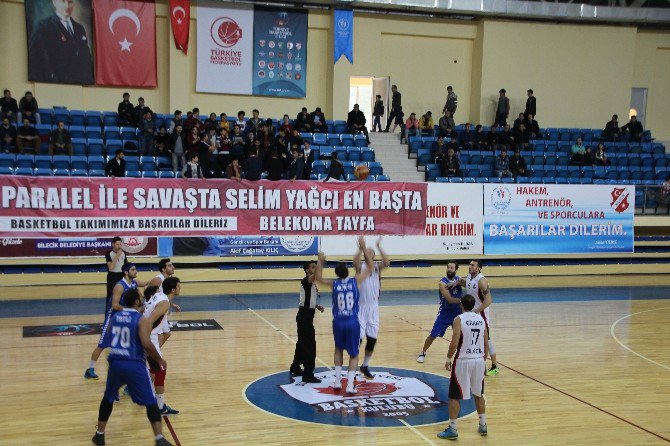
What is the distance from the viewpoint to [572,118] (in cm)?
2866

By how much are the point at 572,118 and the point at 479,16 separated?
561cm

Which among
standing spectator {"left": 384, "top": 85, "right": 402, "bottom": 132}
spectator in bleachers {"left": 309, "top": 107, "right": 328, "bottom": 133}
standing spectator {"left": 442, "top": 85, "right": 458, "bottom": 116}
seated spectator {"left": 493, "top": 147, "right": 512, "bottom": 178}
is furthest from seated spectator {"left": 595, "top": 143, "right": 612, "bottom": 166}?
spectator in bleachers {"left": 309, "top": 107, "right": 328, "bottom": 133}

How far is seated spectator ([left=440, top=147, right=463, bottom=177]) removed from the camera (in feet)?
72.3

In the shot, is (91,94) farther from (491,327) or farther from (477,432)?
(477,432)

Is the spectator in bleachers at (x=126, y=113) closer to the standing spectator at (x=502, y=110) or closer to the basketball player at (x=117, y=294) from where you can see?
the basketball player at (x=117, y=294)

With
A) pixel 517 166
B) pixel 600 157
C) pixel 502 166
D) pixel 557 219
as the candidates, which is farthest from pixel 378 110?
pixel 557 219

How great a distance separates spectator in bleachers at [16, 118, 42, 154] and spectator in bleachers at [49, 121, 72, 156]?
1.22ft

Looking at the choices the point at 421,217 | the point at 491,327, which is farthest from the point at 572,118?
the point at 491,327

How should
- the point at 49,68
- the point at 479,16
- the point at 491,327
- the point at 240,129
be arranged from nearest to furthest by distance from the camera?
the point at 491,327 → the point at 240,129 → the point at 49,68 → the point at 479,16

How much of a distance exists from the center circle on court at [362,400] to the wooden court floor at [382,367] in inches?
8.9

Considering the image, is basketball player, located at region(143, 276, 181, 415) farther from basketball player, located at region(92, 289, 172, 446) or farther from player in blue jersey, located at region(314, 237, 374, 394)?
player in blue jersey, located at region(314, 237, 374, 394)

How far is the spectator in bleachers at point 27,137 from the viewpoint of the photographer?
61.7 ft

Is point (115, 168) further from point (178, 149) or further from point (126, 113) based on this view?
point (126, 113)

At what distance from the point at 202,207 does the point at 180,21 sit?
9023 mm
